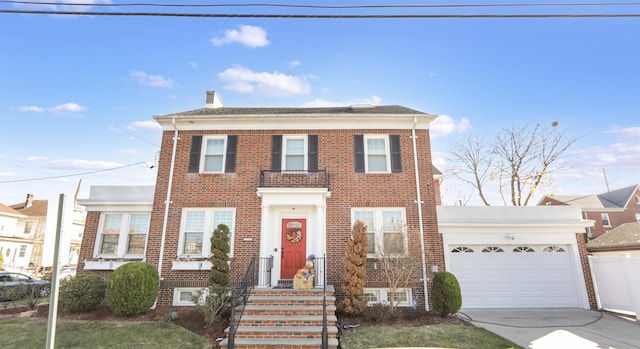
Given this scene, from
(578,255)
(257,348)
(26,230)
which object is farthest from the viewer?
(26,230)

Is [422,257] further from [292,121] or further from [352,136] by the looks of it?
[292,121]

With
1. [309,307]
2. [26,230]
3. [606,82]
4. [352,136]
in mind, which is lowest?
[309,307]

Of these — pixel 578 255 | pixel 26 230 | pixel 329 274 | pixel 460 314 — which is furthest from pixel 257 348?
pixel 26 230

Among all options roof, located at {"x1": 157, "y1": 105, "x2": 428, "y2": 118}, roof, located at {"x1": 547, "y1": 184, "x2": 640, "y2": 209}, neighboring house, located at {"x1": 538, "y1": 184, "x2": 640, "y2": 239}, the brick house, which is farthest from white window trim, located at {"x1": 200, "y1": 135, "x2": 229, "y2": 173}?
roof, located at {"x1": 547, "y1": 184, "x2": 640, "y2": 209}

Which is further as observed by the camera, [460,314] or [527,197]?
[527,197]

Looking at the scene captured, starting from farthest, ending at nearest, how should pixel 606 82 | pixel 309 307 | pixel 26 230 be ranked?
pixel 26 230 < pixel 606 82 < pixel 309 307

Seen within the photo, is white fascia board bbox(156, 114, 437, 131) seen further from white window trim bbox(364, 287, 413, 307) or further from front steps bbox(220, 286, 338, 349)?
front steps bbox(220, 286, 338, 349)

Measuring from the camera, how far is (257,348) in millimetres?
6980

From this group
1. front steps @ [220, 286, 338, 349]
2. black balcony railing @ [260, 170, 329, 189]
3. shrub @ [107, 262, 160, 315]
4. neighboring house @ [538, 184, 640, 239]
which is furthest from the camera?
neighboring house @ [538, 184, 640, 239]

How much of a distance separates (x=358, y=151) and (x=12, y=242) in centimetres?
3520

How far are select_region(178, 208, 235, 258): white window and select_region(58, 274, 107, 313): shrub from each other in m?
2.58

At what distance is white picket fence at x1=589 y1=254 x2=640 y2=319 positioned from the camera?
964 cm

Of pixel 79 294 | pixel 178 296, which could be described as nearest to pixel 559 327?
pixel 178 296

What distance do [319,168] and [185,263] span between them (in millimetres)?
5617
